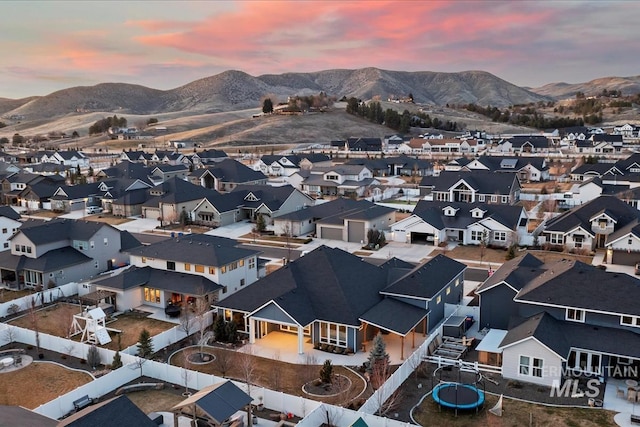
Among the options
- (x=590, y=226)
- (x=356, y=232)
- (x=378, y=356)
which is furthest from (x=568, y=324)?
(x=356, y=232)

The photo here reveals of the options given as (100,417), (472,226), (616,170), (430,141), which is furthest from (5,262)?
(430,141)

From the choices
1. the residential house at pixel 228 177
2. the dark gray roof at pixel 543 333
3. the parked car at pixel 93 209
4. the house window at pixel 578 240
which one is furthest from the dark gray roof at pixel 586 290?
the residential house at pixel 228 177

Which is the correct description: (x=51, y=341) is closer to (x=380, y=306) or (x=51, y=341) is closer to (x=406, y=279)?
(x=380, y=306)

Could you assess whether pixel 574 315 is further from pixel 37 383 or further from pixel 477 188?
pixel 477 188

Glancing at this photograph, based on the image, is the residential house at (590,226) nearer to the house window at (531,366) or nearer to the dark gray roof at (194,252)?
the house window at (531,366)

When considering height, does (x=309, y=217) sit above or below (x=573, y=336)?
above

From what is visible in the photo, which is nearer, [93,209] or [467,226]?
[467,226]
